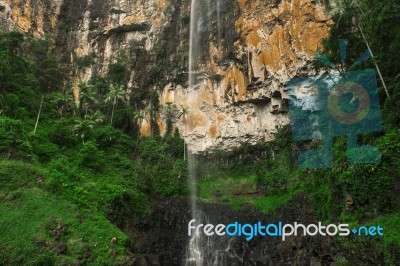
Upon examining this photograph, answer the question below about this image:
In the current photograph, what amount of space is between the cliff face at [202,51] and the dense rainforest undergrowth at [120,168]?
1274 mm

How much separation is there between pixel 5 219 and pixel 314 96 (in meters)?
21.4

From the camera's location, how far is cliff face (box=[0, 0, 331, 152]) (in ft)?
89.1

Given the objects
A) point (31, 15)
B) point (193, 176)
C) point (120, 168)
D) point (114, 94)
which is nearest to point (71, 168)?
point (120, 168)

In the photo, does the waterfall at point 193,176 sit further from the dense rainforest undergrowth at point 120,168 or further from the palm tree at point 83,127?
the palm tree at point 83,127

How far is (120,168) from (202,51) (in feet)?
44.8

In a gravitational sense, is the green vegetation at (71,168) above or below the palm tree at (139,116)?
below

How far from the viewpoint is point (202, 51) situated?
32.0 metres

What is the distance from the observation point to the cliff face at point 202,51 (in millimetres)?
A: 27156

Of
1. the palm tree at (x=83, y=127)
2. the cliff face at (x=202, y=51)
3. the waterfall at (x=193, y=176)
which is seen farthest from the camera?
the cliff face at (x=202, y=51)

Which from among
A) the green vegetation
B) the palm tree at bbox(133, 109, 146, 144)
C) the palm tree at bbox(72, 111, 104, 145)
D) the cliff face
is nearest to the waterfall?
the cliff face

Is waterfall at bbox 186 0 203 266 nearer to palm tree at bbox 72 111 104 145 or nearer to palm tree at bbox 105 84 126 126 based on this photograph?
palm tree at bbox 105 84 126 126

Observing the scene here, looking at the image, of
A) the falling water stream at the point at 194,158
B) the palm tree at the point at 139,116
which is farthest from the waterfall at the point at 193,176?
the palm tree at the point at 139,116

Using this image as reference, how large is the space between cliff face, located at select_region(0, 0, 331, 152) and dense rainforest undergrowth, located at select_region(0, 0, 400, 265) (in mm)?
1274

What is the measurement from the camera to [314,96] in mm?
25781
